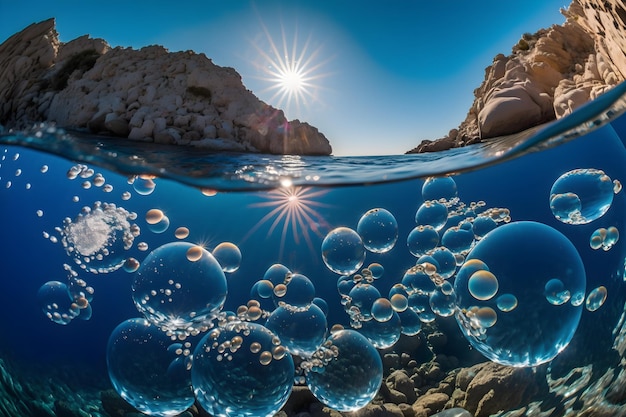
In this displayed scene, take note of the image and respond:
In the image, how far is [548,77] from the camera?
5824 millimetres

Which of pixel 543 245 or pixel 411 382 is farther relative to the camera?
pixel 411 382

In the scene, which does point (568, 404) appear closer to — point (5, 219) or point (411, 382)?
point (411, 382)

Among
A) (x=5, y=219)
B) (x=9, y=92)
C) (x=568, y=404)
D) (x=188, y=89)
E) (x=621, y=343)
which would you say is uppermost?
(x=188, y=89)

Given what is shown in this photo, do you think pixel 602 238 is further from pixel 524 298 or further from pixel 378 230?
pixel 378 230

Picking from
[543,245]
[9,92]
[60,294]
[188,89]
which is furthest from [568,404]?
[9,92]

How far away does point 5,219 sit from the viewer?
21.7 ft

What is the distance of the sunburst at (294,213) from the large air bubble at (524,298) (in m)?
3.35

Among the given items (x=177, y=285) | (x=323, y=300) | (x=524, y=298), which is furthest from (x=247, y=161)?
(x=524, y=298)

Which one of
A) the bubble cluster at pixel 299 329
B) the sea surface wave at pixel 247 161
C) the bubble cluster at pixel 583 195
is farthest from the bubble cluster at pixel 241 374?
the bubble cluster at pixel 583 195

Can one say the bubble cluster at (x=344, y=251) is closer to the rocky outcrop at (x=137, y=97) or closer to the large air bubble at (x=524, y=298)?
the large air bubble at (x=524, y=298)

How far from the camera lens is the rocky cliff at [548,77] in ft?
12.3

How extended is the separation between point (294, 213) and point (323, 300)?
2983mm

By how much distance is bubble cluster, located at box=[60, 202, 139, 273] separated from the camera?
358cm

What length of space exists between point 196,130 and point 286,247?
4.40 m
